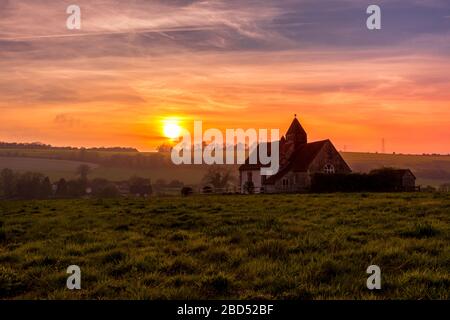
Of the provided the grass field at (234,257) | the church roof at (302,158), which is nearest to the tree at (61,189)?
the church roof at (302,158)

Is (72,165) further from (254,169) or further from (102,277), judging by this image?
(102,277)

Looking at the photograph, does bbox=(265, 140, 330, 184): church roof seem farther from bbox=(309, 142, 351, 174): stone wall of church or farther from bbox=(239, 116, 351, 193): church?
bbox=(309, 142, 351, 174): stone wall of church

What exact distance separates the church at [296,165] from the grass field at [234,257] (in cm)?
4284

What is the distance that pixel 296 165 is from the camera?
6397 cm

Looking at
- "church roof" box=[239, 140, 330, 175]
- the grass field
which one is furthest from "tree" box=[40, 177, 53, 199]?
the grass field

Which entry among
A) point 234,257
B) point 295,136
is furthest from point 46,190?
point 234,257

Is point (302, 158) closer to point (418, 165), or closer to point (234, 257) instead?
point (234, 257)

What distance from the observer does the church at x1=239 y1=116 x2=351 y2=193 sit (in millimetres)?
62438

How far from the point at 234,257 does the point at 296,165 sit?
176 feet

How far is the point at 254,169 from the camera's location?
69688mm

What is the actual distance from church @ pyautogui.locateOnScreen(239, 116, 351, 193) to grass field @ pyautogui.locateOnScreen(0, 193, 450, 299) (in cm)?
4284

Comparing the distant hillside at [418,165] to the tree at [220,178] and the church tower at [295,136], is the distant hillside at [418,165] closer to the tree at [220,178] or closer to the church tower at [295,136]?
the tree at [220,178]

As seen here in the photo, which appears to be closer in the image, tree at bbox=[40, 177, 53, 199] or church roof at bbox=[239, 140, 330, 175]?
church roof at bbox=[239, 140, 330, 175]
